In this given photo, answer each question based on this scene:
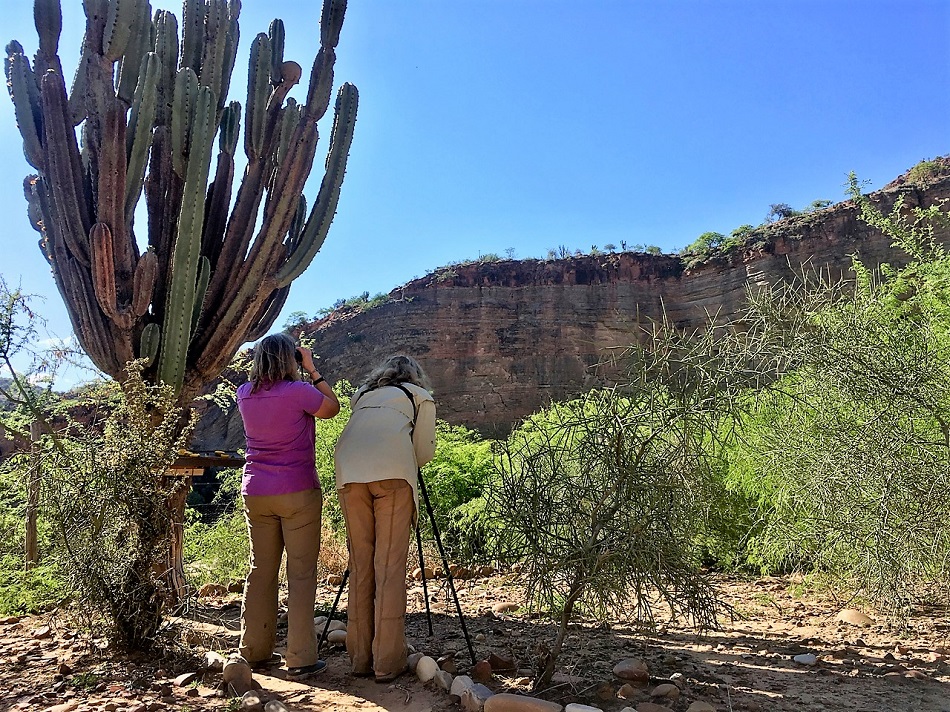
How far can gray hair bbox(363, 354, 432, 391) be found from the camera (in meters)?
3.68

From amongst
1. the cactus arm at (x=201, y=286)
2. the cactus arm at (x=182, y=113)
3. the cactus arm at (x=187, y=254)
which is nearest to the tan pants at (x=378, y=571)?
the cactus arm at (x=187, y=254)

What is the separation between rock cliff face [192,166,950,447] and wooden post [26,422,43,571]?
2434cm

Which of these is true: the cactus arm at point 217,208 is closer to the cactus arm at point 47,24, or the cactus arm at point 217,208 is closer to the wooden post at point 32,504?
the cactus arm at point 47,24

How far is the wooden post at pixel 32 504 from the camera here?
3.62 metres

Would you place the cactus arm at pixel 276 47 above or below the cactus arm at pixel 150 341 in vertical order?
above

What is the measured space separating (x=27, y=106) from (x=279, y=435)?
14.4 feet

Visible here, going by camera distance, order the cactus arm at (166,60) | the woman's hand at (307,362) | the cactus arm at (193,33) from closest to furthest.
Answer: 1. the woman's hand at (307,362)
2. the cactus arm at (166,60)
3. the cactus arm at (193,33)

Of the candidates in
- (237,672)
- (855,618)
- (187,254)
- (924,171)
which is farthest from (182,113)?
(924,171)

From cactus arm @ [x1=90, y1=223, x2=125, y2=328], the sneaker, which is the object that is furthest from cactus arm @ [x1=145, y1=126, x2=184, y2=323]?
the sneaker

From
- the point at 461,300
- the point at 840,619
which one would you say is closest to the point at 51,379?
the point at 840,619

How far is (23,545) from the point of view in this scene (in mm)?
5285

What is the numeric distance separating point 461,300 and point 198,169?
27.1 metres

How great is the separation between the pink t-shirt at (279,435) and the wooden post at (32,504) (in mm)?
1100

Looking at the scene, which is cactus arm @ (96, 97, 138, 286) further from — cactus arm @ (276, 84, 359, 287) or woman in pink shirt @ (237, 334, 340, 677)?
woman in pink shirt @ (237, 334, 340, 677)
